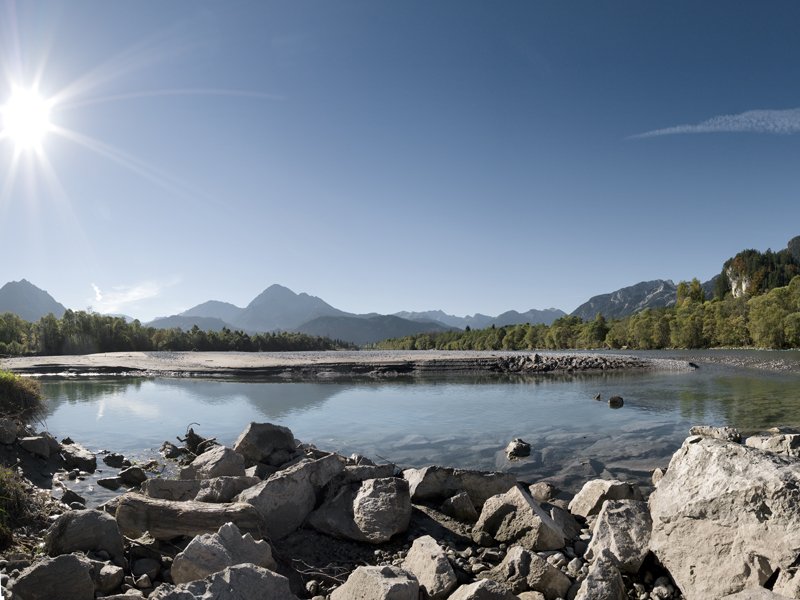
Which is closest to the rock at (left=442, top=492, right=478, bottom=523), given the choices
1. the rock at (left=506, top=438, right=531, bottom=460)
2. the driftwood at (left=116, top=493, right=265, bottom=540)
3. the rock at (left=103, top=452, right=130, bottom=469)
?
the driftwood at (left=116, top=493, right=265, bottom=540)

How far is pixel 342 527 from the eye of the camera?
8.66 meters

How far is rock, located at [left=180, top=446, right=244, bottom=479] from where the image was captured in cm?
1095

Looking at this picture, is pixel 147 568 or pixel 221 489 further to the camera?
pixel 221 489

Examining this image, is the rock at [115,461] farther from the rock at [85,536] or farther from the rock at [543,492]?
the rock at [543,492]

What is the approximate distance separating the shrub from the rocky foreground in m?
11.3

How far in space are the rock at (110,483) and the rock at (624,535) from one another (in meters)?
11.8

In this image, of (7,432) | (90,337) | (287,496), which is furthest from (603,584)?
(90,337)

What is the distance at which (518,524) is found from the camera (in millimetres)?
8367

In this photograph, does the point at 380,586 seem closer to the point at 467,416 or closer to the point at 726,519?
the point at 726,519

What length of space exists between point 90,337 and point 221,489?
131 meters

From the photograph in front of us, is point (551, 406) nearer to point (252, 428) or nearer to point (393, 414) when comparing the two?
point (393, 414)

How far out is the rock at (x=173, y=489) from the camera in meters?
9.41

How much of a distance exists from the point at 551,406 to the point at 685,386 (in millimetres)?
15299

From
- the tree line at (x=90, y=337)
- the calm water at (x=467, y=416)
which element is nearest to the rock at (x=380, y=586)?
the calm water at (x=467, y=416)
